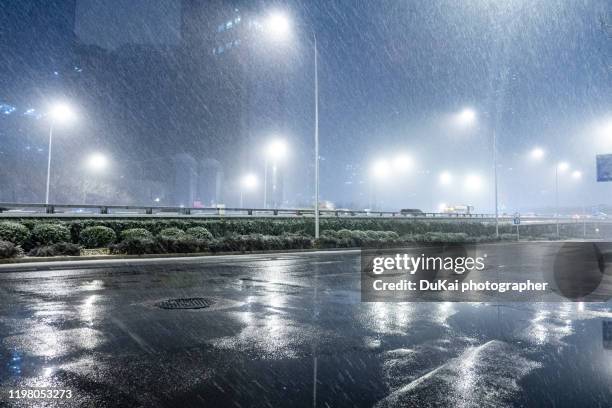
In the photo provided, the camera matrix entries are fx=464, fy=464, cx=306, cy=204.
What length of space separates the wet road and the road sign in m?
18.9

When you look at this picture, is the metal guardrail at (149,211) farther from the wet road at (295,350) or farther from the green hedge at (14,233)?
the wet road at (295,350)

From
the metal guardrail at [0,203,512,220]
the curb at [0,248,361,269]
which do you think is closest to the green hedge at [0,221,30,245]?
the curb at [0,248,361,269]

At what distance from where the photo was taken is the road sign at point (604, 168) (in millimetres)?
25633

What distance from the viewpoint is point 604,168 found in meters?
25.8

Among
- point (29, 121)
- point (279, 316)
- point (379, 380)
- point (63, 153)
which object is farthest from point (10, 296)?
point (29, 121)

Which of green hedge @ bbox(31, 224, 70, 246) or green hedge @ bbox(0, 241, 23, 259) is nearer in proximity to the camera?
green hedge @ bbox(0, 241, 23, 259)

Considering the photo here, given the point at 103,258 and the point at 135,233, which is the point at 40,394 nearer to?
the point at 103,258

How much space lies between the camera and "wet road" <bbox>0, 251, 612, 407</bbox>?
4.70m

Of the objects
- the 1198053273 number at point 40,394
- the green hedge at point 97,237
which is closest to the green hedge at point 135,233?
the green hedge at point 97,237

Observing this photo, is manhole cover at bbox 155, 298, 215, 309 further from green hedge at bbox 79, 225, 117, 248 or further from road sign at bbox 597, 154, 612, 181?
road sign at bbox 597, 154, 612, 181

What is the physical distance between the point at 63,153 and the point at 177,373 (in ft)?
333

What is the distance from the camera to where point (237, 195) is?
124938 millimetres

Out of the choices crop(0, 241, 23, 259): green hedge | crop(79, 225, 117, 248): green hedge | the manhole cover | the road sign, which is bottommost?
the manhole cover

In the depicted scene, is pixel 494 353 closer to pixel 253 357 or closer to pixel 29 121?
pixel 253 357
